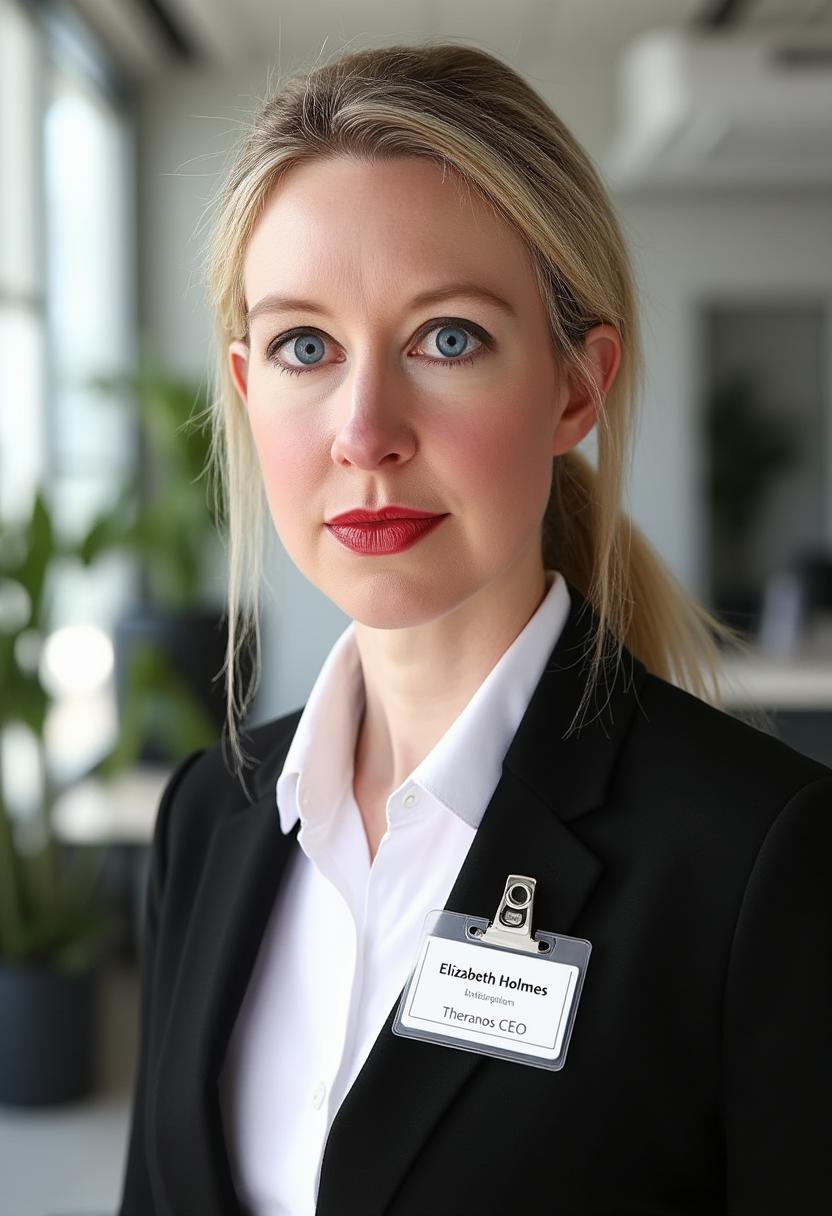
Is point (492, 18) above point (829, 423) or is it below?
above

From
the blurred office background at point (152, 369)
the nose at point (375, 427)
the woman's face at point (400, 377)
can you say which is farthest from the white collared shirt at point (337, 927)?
the blurred office background at point (152, 369)

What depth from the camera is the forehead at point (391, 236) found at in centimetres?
103

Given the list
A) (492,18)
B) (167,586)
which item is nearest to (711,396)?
(492,18)

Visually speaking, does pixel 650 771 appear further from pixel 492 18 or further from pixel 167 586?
pixel 492 18

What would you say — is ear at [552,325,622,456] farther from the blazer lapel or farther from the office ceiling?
the office ceiling

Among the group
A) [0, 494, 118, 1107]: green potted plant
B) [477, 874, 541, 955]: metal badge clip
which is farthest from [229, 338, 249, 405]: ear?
[0, 494, 118, 1107]: green potted plant

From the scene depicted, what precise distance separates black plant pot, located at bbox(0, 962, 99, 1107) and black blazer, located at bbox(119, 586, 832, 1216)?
8.17 ft

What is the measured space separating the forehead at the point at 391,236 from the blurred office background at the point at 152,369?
1.59 m

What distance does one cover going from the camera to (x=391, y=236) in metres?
1.02

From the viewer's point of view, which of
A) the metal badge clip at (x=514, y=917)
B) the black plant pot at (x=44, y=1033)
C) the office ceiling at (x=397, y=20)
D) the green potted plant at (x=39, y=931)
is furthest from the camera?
the office ceiling at (x=397, y=20)

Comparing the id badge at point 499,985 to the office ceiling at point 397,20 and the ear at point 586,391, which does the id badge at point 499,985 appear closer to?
the ear at point 586,391

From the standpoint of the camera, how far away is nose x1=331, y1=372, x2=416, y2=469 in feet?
3.35

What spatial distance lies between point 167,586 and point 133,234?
3035 mm

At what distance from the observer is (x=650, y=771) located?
1.06m
